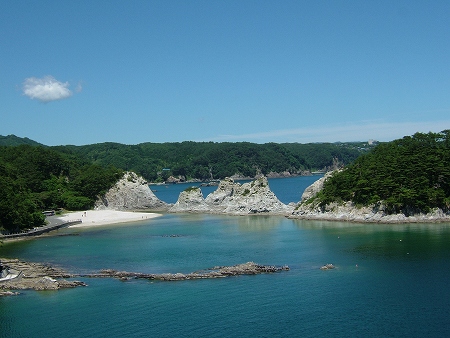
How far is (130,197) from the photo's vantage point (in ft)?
287

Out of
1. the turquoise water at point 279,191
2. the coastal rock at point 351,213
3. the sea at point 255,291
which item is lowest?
the sea at point 255,291

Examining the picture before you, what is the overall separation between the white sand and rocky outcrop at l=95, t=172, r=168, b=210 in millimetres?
5840

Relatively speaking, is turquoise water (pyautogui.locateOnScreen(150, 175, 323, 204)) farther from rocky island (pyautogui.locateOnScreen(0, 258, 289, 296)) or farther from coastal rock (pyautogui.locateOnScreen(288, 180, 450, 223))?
A: rocky island (pyautogui.locateOnScreen(0, 258, 289, 296))

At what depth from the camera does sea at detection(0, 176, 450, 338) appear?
24750 mm

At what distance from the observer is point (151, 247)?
47.2 meters

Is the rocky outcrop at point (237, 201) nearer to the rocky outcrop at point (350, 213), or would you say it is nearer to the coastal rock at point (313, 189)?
the coastal rock at point (313, 189)

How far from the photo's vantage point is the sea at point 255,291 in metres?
24.8

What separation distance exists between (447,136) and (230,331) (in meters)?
49.8

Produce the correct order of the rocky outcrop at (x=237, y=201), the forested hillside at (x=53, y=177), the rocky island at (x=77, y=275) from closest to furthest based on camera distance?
1. the rocky island at (x=77, y=275)
2. the rocky outcrop at (x=237, y=201)
3. the forested hillside at (x=53, y=177)

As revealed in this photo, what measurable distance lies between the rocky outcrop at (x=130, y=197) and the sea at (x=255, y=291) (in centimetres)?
3472

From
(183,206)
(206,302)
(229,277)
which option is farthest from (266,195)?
(206,302)

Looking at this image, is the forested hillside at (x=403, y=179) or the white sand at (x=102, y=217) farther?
the white sand at (x=102, y=217)

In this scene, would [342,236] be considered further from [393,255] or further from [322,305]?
[322,305]

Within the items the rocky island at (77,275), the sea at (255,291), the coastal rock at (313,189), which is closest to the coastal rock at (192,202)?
the coastal rock at (313,189)
